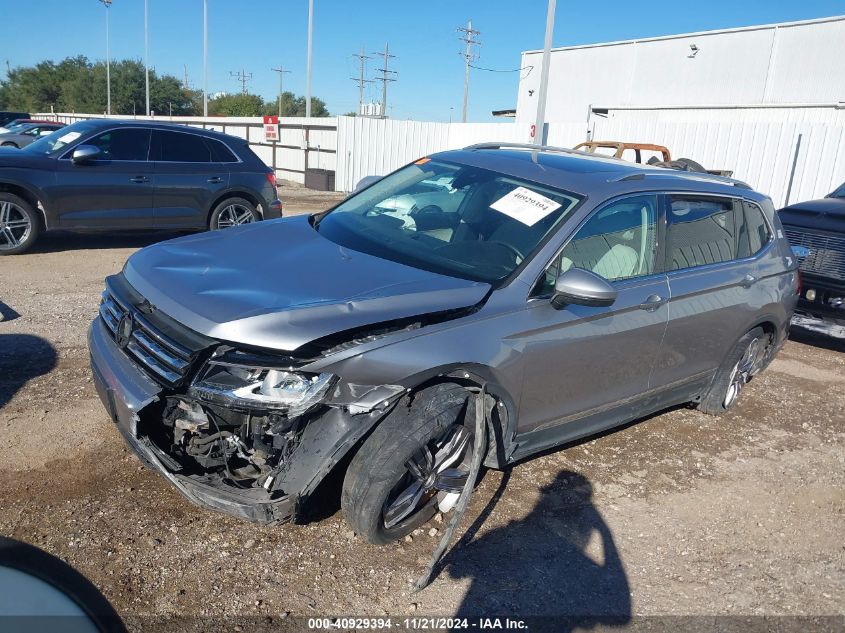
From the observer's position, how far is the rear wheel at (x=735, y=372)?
5023 millimetres

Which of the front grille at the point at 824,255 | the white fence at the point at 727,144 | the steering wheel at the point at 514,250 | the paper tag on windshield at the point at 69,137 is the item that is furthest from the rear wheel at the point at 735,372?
the white fence at the point at 727,144

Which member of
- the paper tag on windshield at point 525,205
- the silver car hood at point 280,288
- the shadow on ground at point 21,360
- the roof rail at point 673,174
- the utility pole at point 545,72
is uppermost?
the utility pole at point 545,72

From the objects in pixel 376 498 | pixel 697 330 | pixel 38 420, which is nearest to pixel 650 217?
pixel 697 330

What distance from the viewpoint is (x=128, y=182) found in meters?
8.61

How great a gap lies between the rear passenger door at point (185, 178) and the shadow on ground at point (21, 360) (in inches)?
156

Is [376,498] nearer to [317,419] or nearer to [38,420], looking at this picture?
[317,419]

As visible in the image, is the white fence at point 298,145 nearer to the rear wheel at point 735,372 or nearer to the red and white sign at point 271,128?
the red and white sign at point 271,128

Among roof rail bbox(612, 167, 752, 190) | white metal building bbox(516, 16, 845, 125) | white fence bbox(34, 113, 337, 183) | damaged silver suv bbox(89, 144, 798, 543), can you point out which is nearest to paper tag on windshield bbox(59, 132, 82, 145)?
damaged silver suv bbox(89, 144, 798, 543)

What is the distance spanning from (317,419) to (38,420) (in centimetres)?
225

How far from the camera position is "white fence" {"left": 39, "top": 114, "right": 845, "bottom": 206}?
14.5m

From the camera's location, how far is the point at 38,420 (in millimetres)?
4004

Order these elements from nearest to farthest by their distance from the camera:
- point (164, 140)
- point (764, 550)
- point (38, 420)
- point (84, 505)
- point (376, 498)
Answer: point (376, 498), point (84, 505), point (764, 550), point (38, 420), point (164, 140)

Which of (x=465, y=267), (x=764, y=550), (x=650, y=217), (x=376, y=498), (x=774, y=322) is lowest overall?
(x=764, y=550)

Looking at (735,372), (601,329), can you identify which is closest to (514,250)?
(601,329)
